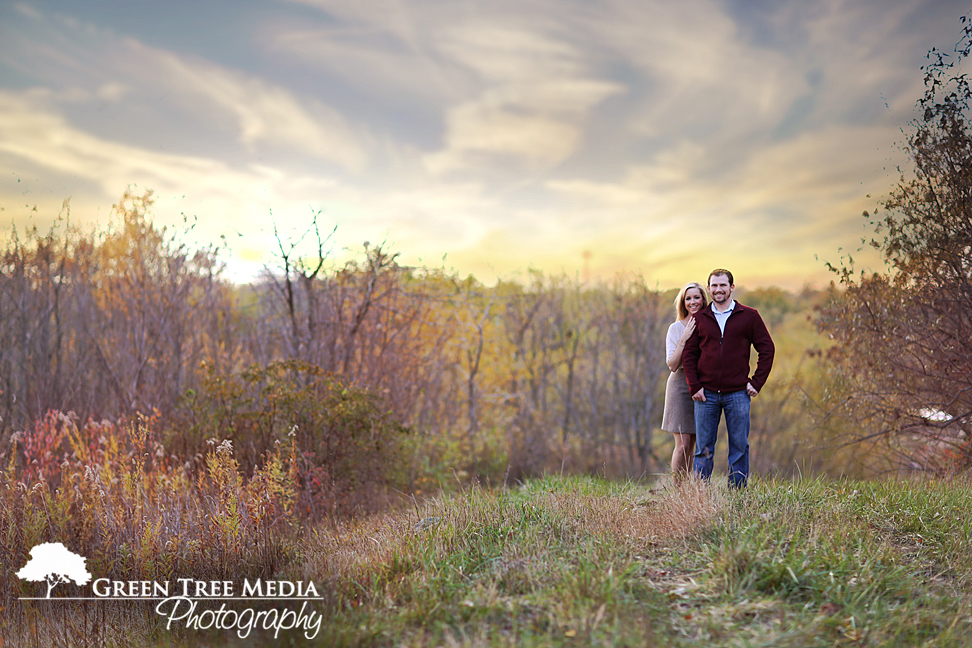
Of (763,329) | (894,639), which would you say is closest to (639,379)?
(763,329)

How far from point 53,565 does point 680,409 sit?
6.30 m

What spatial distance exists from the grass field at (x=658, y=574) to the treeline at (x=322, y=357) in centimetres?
353

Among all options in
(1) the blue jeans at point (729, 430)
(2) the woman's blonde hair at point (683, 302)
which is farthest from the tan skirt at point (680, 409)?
(2) the woman's blonde hair at point (683, 302)

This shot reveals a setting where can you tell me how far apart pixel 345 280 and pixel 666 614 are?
8166 millimetres

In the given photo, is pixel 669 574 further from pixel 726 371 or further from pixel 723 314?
pixel 723 314

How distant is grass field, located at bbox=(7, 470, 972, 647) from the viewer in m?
3.15

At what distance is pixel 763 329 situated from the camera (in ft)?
17.7

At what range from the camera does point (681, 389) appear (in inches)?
228

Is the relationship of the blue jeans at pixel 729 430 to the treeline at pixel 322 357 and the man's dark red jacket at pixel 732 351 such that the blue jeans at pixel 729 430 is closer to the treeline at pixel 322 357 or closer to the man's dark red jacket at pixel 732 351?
the man's dark red jacket at pixel 732 351

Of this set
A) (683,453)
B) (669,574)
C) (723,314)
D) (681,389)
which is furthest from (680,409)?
(669,574)

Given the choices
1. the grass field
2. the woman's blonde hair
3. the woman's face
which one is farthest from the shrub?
the woman's face

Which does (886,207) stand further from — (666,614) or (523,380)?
(523,380)

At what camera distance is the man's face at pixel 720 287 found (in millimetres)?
5324
